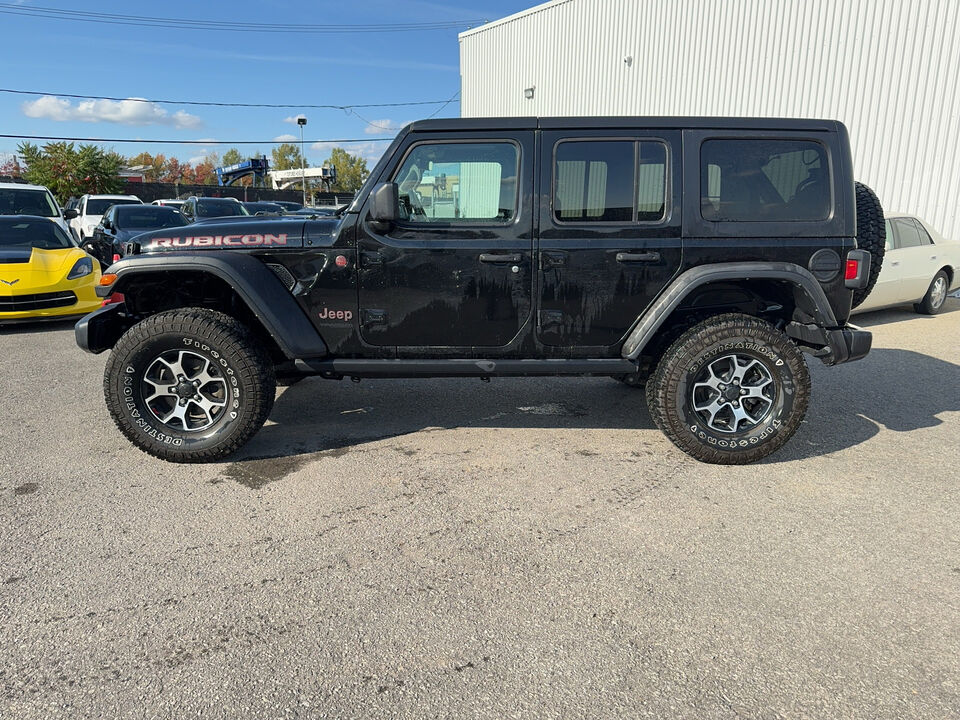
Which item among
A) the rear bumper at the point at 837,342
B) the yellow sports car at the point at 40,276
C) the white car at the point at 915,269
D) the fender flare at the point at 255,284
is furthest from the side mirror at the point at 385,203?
the white car at the point at 915,269

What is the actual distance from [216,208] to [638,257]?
14.7 meters

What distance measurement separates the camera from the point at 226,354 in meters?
3.80

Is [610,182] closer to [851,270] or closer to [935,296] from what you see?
[851,270]

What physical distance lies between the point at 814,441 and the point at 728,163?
6.29 feet

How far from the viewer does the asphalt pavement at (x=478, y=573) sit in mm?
2129

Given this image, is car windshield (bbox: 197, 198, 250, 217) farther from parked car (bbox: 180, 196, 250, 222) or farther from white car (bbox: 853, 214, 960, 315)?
white car (bbox: 853, 214, 960, 315)

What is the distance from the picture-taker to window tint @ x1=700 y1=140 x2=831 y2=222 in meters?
3.90

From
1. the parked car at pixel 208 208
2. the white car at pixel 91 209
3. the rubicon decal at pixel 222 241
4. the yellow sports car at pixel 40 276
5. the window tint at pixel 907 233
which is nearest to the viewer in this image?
the rubicon decal at pixel 222 241

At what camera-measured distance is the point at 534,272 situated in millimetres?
3857

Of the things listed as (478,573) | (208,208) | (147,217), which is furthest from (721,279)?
(208,208)

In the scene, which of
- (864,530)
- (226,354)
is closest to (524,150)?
(226,354)

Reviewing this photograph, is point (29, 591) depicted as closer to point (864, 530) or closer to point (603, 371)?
point (603, 371)

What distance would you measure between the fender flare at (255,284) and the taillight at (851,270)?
314 cm

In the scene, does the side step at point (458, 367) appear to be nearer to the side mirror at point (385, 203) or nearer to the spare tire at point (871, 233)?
the side mirror at point (385, 203)
